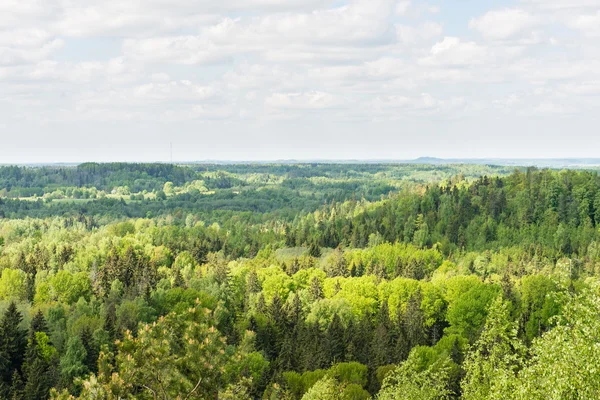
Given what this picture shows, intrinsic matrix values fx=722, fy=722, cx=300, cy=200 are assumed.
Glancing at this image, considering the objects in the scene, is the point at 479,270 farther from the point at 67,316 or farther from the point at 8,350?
the point at 8,350

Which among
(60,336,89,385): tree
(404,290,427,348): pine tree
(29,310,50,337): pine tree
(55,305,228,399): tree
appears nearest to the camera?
(55,305,228,399): tree

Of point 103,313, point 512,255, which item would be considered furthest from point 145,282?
point 512,255

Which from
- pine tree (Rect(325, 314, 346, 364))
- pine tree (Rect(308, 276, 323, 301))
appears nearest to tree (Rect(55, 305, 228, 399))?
pine tree (Rect(325, 314, 346, 364))

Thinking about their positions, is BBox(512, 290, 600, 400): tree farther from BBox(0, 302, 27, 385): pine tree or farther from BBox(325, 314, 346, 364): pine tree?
BBox(0, 302, 27, 385): pine tree

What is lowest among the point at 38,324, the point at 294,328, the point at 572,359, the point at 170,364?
the point at 294,328

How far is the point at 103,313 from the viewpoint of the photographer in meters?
113

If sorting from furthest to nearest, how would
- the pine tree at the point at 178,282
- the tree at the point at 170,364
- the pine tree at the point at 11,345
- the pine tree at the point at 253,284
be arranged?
the pine tree at the point at 253,284 → the pine tree at the point at 178,282 → the pine tree at the point at 11,345 → the tree at the point at 170,364

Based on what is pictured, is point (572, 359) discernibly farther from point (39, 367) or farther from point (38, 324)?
point (38, 324)

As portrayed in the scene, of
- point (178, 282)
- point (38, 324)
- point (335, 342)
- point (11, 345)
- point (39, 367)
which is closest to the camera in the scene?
point (39, 367)

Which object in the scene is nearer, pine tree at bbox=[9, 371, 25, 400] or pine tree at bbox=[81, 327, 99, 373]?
pine tree at bbox=[9, 371, 25, 400]

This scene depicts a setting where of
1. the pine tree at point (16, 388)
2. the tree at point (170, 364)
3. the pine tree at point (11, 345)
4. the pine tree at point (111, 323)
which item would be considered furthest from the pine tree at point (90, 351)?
the tree at point (170, 364)

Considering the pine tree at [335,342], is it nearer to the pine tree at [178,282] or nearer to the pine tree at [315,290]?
the pine tree at [315,290]

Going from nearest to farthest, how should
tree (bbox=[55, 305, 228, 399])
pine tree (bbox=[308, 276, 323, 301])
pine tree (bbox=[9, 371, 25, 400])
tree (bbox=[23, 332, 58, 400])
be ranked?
tree (bbox=[55, 305, 228, 399])
pine tree (bbox=[9, 371, 25, 400])
tree (bbox=[23, 332, 58, 400])
pine tree (bbox=[308, 276, 323, 301])

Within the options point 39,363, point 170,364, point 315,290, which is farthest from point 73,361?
point 315,290
